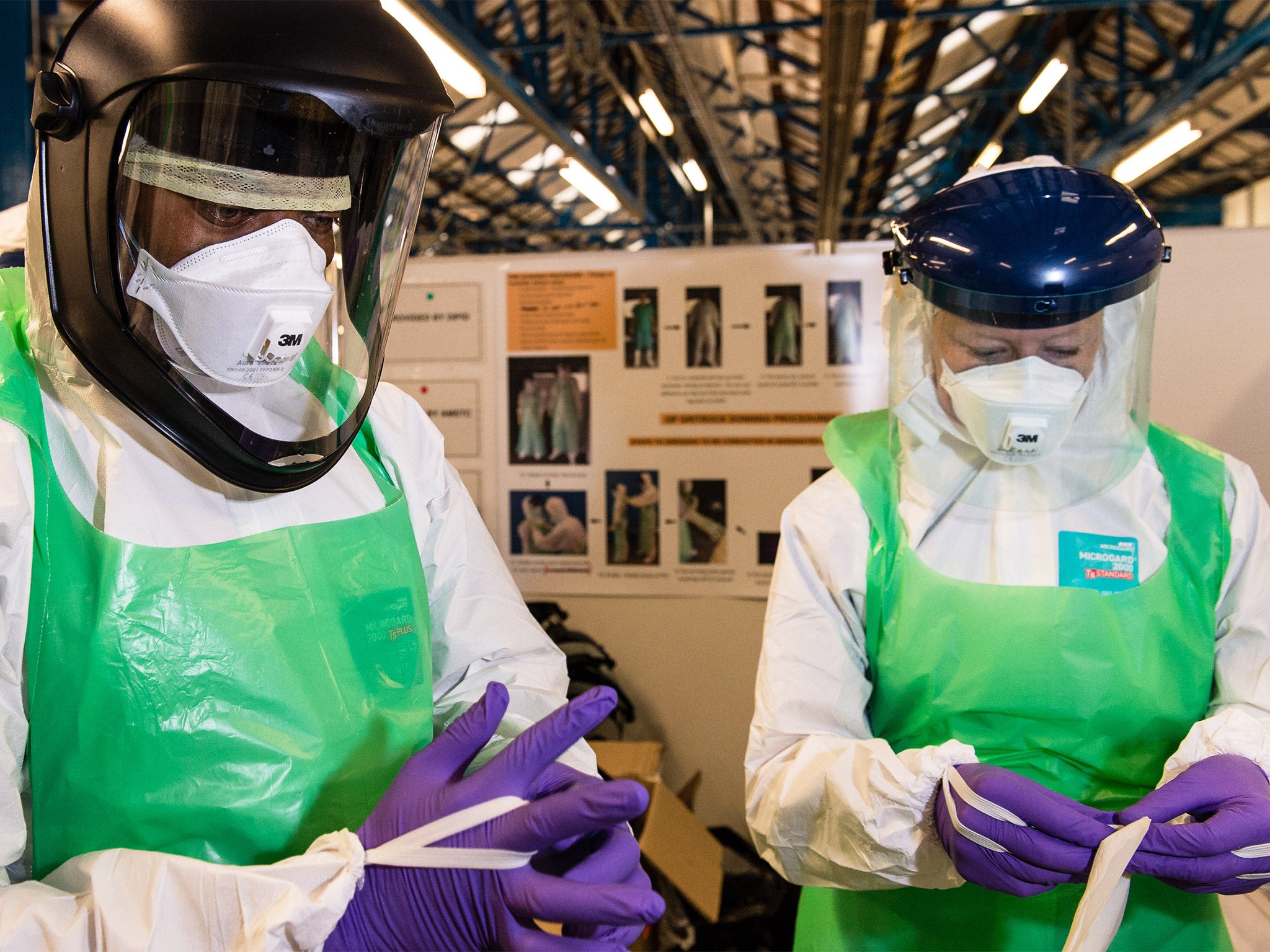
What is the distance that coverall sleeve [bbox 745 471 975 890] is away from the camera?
1193mm

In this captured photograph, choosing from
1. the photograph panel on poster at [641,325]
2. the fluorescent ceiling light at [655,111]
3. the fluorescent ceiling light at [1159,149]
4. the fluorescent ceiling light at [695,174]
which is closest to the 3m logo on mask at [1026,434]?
the photograph panel on poster at [641,325]

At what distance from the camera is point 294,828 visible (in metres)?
0.94

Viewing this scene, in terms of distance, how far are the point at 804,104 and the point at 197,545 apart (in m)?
7.50

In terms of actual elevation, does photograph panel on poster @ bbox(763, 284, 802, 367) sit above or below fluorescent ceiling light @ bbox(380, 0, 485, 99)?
below

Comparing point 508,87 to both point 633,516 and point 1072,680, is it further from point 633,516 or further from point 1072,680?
point 1072,680

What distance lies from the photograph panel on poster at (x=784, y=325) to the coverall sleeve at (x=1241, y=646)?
138cm

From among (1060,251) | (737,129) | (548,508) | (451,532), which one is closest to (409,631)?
(451,532)

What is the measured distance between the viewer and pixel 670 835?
2.54 m

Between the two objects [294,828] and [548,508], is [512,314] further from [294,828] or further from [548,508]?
[294,828]

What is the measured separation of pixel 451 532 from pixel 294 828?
0.43m

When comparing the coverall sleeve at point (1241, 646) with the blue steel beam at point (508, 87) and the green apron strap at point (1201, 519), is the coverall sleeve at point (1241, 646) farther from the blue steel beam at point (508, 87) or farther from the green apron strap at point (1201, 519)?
the blue steel beam at point (508, 87)

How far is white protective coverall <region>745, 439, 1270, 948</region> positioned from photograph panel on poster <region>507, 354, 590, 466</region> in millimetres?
1336

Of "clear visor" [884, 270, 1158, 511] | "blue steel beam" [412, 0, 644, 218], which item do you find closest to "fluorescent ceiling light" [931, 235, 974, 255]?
"clear visor" [884, 270, 1158, 511]

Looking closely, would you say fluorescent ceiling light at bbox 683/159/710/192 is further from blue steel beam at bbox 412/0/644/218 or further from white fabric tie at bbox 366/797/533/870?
white fabric tie at bbox 366/797/533/870
